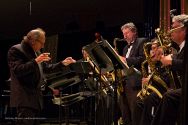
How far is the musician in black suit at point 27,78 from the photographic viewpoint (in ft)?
13.5

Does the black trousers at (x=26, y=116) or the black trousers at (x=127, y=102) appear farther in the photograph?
the black trousers at (x=127, y=102)

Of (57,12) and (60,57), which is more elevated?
(57,12)

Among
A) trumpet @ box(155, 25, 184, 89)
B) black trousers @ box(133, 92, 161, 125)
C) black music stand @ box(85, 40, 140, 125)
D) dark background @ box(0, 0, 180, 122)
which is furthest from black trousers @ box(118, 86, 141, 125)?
dark background @ box(0, 0, 180, 122)

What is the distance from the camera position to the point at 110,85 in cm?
464

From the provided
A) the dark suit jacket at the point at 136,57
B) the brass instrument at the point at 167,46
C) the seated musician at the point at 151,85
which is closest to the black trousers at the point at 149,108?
the seated musician at the point at 151,85

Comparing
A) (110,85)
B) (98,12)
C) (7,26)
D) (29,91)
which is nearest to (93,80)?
(110,85)

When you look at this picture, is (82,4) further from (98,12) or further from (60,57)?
(60,57)

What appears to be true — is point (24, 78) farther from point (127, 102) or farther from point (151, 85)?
point (127, 102)

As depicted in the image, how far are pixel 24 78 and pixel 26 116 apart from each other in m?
0.43

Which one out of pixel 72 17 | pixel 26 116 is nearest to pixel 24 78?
pixel 26 116

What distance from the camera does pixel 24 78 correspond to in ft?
13.8

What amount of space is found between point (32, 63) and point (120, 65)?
1000 mm

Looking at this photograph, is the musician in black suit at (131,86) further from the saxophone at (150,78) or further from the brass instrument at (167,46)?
the brass instrument at (167,46)

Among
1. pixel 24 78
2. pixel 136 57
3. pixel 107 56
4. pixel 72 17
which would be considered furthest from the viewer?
pixel 72 17
